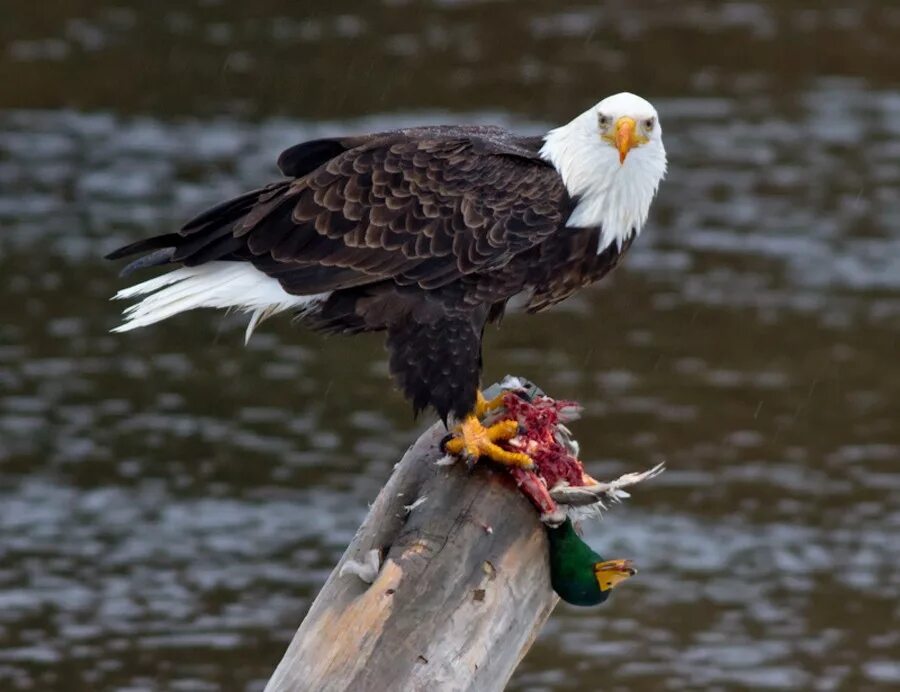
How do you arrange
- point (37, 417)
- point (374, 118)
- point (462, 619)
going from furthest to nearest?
Answer: point (374, 118) → point (37, 417) → point (462, 619)

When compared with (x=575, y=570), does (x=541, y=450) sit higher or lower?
higher

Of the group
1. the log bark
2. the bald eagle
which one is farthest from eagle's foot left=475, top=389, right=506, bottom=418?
the log bark

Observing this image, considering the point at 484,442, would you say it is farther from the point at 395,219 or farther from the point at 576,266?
the point at 395,219

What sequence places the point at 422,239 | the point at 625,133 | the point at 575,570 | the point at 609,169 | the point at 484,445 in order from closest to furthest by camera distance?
the point at 575,570 < the point at 484,445 < the point at 625,133 < the point at 609,169 < the point at 422,239

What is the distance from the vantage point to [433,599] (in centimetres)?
461

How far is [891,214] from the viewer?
1420 cm

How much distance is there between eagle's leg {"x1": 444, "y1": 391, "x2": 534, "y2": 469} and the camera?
526cm

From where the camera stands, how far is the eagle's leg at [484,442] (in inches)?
207

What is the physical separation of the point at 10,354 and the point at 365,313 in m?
6.41

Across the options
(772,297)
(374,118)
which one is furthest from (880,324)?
(374,118)

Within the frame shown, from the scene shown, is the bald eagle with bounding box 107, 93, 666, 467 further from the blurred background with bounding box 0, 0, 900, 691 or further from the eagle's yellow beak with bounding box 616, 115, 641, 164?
the blurred background with bounding box 0, 0, 900, 691

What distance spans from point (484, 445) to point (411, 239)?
97cm

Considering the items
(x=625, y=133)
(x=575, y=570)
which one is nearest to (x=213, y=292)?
(x=625, y=133)

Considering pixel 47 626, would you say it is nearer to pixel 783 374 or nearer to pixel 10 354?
pixel 10 354
